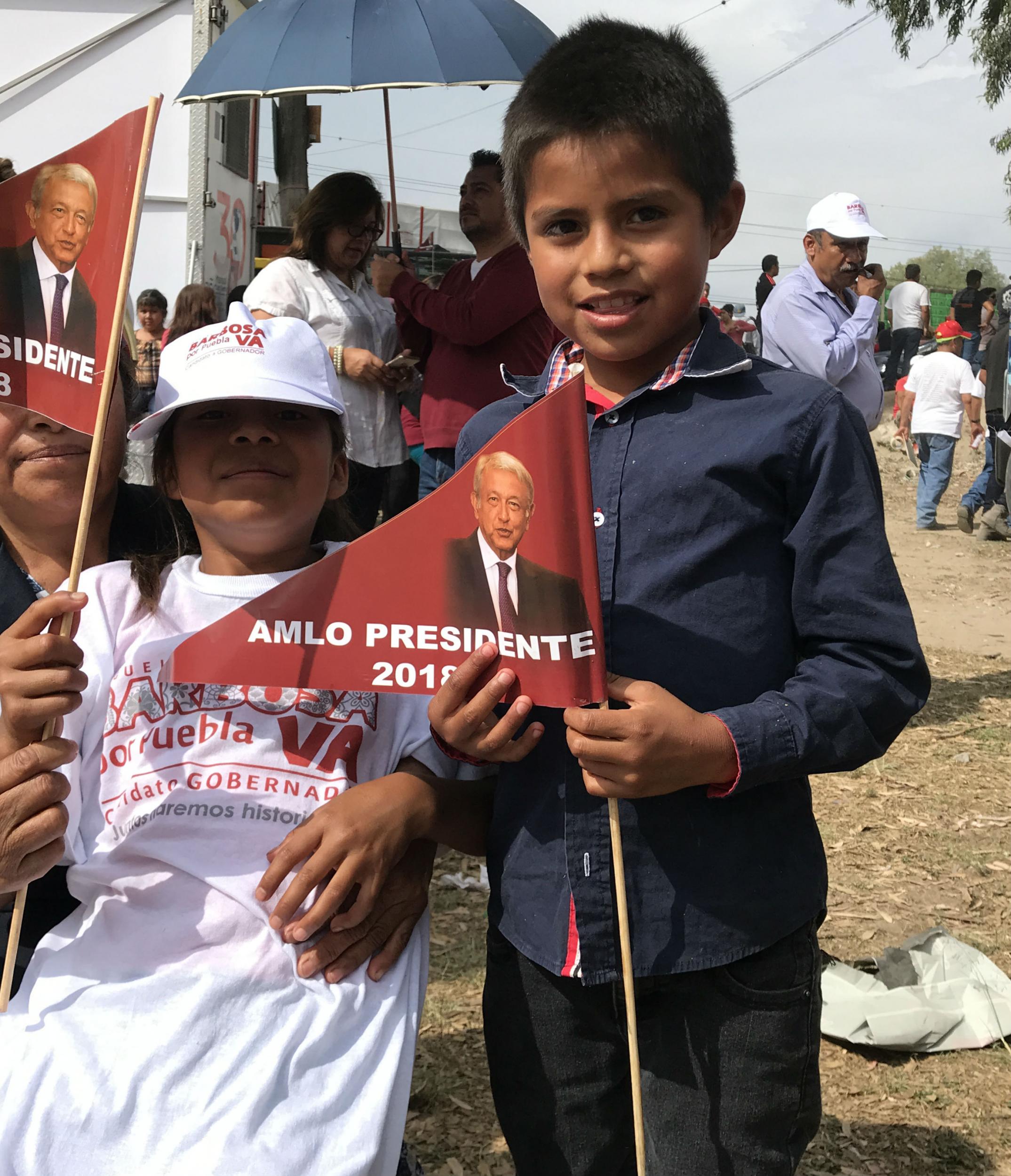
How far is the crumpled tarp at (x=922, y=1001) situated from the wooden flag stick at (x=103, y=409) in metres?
2.17

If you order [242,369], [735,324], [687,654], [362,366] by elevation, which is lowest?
[687,654]

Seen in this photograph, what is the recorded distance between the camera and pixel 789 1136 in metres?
1.79

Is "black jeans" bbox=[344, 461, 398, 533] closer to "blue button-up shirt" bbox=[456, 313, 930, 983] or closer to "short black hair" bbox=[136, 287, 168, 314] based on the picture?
"short black hair" bbox=[136, 287, 168, 314]

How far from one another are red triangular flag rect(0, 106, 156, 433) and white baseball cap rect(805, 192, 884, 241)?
14.5ft

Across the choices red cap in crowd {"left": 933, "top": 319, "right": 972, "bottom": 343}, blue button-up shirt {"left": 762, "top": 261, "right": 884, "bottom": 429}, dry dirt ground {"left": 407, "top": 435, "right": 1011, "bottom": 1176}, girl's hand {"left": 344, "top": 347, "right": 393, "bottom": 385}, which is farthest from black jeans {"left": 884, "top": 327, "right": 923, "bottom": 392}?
girl's hand {"left": 344, "top": 347, "right": 393, "bottom": 385}

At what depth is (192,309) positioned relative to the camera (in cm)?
639

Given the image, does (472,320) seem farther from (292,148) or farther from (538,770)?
(292,148)

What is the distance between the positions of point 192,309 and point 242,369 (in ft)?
15.7

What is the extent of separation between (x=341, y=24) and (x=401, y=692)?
14.5 feet

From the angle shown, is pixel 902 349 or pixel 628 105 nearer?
pixel 628 105

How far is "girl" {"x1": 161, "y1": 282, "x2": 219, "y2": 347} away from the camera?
6345 millimetres

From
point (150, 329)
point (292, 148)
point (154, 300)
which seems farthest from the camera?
point (292, 148)

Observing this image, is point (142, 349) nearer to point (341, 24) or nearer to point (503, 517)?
point (341, 24)

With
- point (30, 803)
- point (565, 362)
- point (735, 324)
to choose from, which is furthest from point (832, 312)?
point (735, 324)
